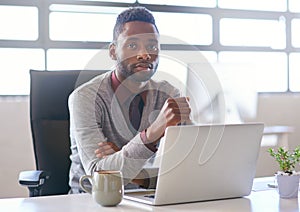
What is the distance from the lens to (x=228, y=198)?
1442mm

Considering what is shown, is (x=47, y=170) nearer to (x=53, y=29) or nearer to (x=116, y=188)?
(x=116, y=188)

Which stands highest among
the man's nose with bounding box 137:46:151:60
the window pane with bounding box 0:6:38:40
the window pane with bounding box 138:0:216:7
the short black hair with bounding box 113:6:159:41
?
the window pane with bounding box 138:0:216:7

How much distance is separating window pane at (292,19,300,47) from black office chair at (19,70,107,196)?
10.5 feet

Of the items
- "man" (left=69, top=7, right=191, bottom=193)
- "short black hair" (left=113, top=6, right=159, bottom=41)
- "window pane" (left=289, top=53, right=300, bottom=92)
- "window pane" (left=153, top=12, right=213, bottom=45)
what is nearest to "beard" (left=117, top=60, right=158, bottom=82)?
"man" (left=69, top=7, right=191, bottom=193)

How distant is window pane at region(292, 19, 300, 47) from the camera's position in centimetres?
489

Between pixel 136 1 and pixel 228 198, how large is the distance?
2.95 metres

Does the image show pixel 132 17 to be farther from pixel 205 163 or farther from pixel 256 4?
pixel 256 4

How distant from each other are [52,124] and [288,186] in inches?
43.9

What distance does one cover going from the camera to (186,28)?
439 centimetres

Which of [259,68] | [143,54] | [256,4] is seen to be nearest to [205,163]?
[143,54]

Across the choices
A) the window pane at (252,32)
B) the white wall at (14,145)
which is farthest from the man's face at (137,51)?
the window pane at (252,32)

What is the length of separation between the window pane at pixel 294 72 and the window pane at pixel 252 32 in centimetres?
17

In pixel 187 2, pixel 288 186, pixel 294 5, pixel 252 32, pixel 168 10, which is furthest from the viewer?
pixel 294 5

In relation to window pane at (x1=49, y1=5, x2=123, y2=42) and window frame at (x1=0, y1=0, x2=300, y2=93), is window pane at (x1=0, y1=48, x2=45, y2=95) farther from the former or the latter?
window pane at (x1=49, y1=5, x2=123, y2=42)
